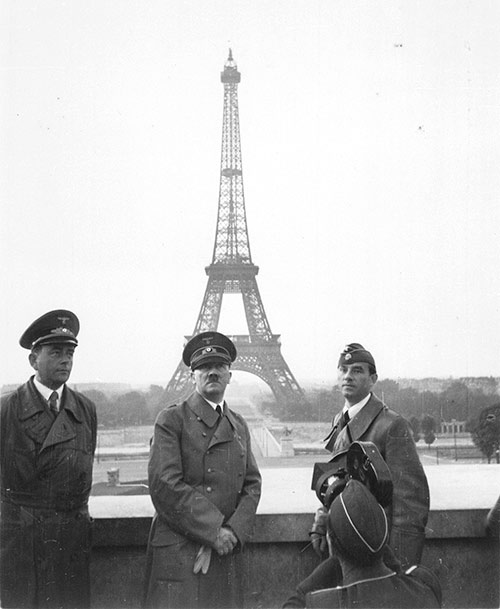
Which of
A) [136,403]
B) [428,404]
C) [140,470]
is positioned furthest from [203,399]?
[140,470]

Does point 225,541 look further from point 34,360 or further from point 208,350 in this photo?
point 34,360

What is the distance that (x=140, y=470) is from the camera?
486 inches

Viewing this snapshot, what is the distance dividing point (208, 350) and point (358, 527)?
1.19 meters

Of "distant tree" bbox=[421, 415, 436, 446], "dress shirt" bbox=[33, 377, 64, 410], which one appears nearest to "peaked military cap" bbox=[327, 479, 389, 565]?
"dress shirt" bbox=[33, 377, 64, 410]

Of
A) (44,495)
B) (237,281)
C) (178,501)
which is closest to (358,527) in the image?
(178,501)

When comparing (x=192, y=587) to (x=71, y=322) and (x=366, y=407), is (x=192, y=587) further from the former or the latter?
(x=71, y=322)

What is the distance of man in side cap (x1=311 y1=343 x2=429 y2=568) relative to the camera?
2430mm

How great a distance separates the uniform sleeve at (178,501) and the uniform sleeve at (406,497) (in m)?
0.64

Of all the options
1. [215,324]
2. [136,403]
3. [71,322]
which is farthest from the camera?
[215,324]

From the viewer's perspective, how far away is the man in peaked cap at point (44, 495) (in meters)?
2.57

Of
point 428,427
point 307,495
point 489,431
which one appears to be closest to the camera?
point 307,495

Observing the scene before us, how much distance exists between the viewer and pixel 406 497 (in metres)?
2.47

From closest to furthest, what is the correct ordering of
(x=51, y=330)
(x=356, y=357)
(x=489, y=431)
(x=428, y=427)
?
(x=356, y=357)
(x=51, y=330)
(x=489, y=431)
(x=428, y=427)

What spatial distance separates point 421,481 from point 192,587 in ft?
3.00
